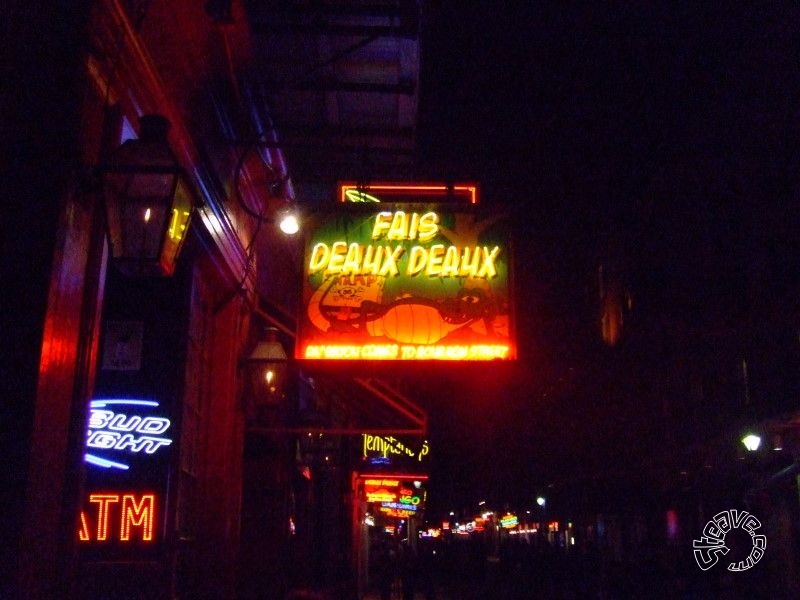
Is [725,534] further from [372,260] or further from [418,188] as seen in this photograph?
[372,260]

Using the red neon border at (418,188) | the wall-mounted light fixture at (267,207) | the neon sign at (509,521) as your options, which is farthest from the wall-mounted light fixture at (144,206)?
the neon sign at (509,521)

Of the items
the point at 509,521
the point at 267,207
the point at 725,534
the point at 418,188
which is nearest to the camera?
the point at 418,188

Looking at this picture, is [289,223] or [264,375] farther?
[264,375]

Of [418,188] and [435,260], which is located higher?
[418,188]

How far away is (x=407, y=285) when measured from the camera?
868 cm

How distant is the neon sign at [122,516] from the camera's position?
635 centimetres

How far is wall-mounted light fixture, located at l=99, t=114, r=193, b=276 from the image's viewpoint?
15.9 ft

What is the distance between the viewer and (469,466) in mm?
54062

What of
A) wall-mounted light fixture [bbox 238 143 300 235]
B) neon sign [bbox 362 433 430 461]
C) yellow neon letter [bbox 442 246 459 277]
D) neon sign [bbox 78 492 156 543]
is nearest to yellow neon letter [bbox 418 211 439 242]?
yellow neon letter [bbox 442 246 459 277]

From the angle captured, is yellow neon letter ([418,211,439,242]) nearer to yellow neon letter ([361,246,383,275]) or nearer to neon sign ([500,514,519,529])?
yellow neon letter ([361,246,383,275])

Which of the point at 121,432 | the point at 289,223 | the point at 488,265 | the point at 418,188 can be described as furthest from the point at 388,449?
the point at 121,432

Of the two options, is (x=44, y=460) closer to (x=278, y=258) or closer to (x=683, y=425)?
(x=278, y=258)

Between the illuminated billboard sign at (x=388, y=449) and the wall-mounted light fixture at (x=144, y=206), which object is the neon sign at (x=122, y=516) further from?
the illuminated billboard sign at (x=388, y=449)

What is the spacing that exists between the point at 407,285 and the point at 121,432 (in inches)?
130
